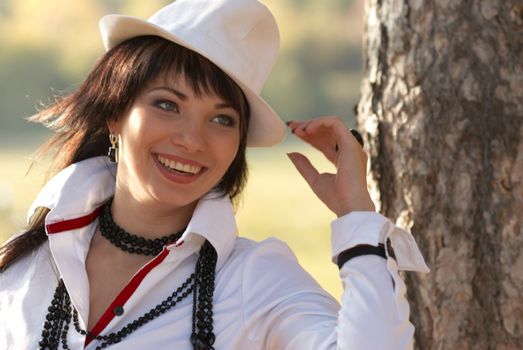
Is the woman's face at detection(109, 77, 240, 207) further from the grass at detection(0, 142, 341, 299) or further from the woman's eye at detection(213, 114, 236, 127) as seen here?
the grass at detection(0, 142, 341, 299)

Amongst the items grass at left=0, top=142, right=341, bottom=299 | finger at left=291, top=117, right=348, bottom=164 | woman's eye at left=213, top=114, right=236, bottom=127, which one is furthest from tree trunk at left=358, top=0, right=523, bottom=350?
grass at left=0, top=142, right=341, bottom=299

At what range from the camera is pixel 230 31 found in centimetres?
258

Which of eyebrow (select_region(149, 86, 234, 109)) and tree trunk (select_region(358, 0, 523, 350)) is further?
tree trunk (select_region(358, 0, 523, 350))

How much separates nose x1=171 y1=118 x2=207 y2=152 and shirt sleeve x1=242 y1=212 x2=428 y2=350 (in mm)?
300

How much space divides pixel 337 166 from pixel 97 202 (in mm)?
680

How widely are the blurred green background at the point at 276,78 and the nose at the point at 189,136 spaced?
207 inches

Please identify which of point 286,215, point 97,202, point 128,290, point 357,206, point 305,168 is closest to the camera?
point 357,206

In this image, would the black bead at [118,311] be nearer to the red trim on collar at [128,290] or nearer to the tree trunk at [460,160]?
the red trim on collar at [128,290]

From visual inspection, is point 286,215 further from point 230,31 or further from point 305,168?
point 230,31

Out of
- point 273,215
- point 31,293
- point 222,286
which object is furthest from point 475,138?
point 273,215

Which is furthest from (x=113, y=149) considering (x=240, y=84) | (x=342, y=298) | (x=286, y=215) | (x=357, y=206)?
(x=286, y=215)

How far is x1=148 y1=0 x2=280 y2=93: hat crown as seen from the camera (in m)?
2.52

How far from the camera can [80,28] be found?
46.4ft

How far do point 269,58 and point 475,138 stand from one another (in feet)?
2.03
